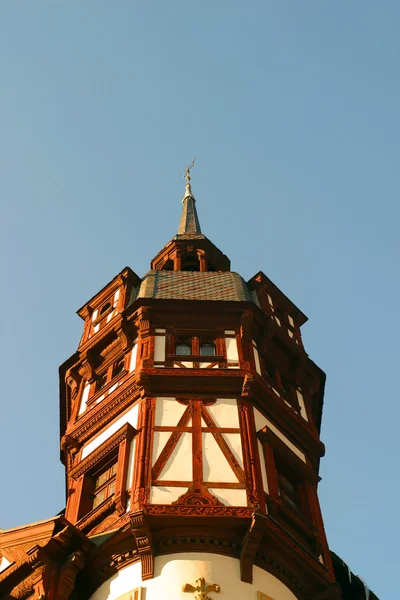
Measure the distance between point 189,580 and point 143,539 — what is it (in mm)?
1317

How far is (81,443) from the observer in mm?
23891

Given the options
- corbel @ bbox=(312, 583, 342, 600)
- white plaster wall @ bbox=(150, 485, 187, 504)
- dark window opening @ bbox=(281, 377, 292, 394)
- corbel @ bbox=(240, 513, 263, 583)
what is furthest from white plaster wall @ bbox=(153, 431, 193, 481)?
dark window opening @ bbox=(281, 377, 292, 394)

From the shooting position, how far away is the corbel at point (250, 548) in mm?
18219

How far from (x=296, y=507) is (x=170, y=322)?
630cm

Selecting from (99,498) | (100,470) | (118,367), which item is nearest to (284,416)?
(100,470)

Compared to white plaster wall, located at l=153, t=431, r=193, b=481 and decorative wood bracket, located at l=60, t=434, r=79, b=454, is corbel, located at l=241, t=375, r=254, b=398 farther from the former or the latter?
decorative wood bracket, located at l=60, t=434, r=79, b=454

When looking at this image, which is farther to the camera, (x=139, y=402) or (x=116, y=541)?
(x=139, y=402)

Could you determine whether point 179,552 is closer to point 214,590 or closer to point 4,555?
point 214,590

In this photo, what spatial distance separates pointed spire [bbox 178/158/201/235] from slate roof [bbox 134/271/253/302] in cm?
1033

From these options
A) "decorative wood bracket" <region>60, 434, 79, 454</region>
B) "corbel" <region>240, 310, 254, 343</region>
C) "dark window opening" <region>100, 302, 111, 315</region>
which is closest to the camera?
"decorative wood bracket" <region>60, 434, 79, 454</region>

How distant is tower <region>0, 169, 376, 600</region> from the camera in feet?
61.0

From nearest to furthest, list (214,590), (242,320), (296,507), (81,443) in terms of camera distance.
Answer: (214,590) < (296,507) < (81,443) < (242,320)

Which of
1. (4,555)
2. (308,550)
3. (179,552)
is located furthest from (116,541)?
(308,550)

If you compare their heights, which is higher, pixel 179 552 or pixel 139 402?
pixel 139 402
